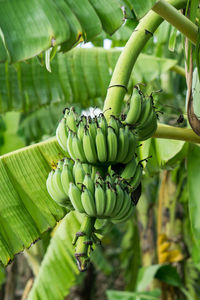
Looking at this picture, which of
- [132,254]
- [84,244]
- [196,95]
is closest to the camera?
[84,244]

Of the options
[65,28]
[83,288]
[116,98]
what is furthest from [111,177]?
[83,288]

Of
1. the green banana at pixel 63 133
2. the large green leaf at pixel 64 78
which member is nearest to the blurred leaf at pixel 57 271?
the large green leaf at pixel 64 78

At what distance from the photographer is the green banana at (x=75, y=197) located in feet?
2.72

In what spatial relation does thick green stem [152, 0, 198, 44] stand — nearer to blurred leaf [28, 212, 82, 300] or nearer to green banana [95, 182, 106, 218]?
green banana [95, 182, 106, 218]

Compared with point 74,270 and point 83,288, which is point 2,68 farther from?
point 83,288

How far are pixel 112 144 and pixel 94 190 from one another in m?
0.11

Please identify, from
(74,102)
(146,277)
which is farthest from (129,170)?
(146,277)

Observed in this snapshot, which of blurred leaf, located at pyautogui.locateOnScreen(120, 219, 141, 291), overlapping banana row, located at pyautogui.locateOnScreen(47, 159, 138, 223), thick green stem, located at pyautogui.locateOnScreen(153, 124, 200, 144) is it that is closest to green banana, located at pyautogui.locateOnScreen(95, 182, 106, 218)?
overlapping banana row, located at pyautogui.locateOnScreen(47, 159, 138, 223)

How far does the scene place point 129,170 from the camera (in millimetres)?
897

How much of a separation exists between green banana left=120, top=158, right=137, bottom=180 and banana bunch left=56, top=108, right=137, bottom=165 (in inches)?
0.4

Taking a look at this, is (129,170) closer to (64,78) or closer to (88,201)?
(88,201)

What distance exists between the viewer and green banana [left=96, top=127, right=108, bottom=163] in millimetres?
864

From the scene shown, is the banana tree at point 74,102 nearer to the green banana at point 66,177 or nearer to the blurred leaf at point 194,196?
the blurred leaf at point 194,196

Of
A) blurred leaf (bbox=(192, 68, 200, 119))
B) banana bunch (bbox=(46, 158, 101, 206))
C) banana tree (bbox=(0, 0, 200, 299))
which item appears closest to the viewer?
banana bunch (bbox=(46, 158, 101, 206))
